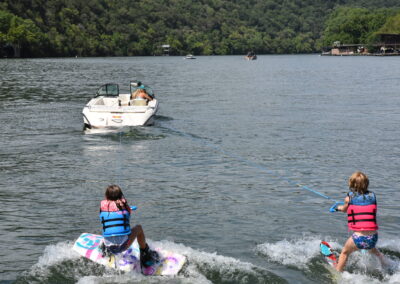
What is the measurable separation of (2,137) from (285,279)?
18.5m

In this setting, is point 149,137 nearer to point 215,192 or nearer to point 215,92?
point 215,192

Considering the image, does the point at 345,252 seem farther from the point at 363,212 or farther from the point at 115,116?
the point at 115,116

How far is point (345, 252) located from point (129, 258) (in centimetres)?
383

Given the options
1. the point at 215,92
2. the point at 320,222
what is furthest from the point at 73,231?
the point at 215,92

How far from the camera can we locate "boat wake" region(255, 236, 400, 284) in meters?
11.0

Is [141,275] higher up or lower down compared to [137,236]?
lower down

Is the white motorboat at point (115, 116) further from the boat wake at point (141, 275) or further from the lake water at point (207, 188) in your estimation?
the boat wake at point (141, 275)

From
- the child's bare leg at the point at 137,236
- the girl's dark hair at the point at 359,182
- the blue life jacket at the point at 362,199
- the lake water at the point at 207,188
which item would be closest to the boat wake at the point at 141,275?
the lake water at the point at 207,188

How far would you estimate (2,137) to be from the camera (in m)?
26.5

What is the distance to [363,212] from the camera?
10508mm

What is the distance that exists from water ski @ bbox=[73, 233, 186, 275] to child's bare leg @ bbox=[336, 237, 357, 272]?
282 cm

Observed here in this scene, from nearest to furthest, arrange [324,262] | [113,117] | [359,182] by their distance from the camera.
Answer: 1. [359,182]
2. [324,262]
3. [113,117]

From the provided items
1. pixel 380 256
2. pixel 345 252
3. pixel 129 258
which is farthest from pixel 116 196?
pixel 380 256

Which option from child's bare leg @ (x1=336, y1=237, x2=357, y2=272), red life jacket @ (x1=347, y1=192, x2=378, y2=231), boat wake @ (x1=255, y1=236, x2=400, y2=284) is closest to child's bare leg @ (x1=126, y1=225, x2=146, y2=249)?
boat wake @ (x1=255, y1=236, x2=400, y2=284)
